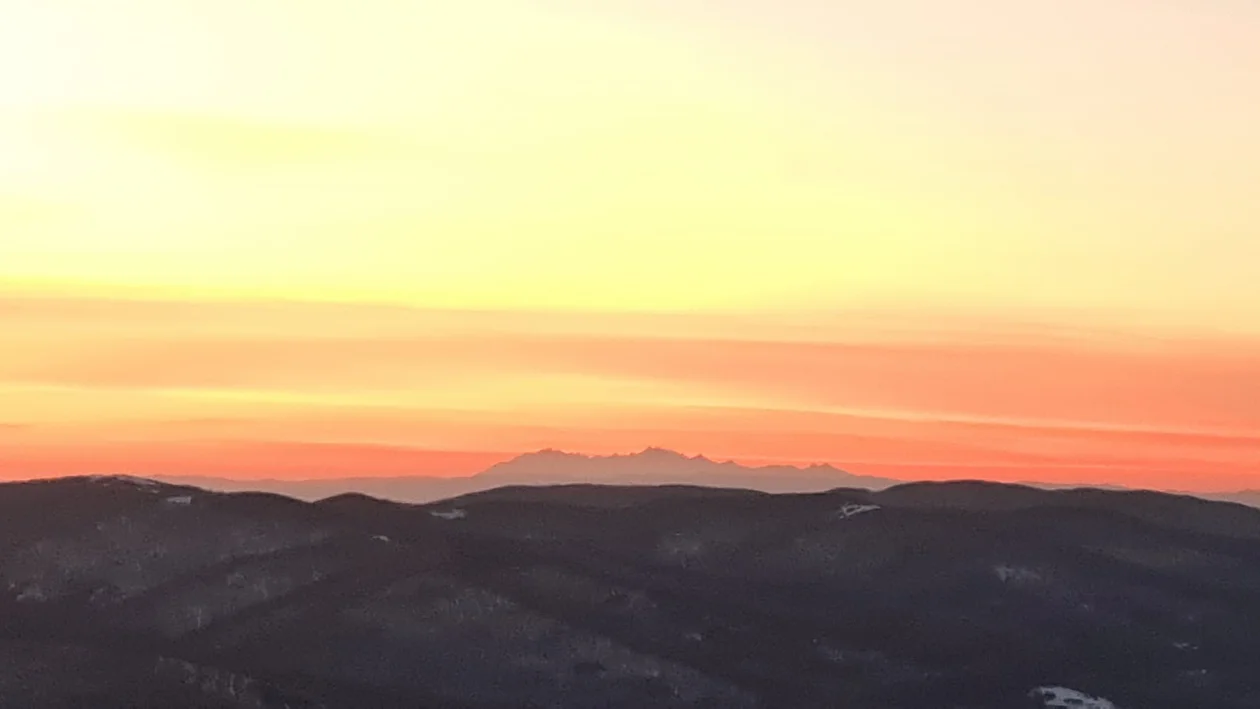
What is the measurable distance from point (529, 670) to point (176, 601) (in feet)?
128

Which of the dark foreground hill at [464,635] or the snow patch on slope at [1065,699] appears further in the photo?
the snow patch on slope at [1065,699]

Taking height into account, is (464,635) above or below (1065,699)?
above

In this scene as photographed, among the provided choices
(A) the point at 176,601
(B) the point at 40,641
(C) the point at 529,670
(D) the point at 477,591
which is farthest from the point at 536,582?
(B) the point at 40,641

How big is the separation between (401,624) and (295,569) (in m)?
18.5

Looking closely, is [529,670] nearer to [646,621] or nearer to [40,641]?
[646,621]

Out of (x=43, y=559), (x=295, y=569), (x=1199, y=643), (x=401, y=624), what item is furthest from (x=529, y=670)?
(x=1199, y=643)

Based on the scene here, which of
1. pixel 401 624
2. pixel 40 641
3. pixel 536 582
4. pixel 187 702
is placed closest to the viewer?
pixel 187 702

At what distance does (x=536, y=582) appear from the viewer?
7338 inches

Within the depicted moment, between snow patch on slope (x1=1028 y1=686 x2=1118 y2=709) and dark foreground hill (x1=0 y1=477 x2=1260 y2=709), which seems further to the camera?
snow patch on slope (x1=1028 y1=686 x2=1118 y2=709)

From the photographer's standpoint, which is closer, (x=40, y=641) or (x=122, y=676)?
(x=122, y=676)

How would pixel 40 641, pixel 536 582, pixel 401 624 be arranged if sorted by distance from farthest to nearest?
pixel 536 582, pixel 401 624, pixel 40 641

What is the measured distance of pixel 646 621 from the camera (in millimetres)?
180625

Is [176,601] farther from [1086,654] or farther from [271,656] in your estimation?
[1086,654]

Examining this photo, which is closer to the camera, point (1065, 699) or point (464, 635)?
point (1065, 699)
